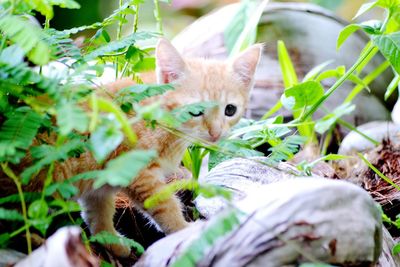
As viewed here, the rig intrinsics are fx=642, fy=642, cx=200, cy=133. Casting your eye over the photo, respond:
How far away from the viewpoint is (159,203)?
1781 millimetres

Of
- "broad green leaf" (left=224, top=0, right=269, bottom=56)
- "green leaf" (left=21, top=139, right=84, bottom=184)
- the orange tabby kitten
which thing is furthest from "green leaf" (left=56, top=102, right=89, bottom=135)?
"broad green leaf" (left=224, top=0, right=269, bottom=56)

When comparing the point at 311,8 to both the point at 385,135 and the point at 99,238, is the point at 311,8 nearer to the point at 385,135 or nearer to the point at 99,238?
the point at 385,135

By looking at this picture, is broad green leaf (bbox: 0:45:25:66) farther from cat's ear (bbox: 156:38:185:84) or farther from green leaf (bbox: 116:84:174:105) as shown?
cat's ear (bbox: 156:38:185:84)

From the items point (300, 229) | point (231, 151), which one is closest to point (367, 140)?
point (231, 151)

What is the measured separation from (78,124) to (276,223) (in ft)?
1.46

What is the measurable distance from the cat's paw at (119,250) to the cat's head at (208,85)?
15.1 inches

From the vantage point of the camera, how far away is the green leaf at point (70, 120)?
94cm

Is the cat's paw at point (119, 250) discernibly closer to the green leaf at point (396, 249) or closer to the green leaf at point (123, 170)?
the green leaf at point (396, 249)

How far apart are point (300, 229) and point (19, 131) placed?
559mm

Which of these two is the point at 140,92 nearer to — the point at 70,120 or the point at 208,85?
the point at 70,120

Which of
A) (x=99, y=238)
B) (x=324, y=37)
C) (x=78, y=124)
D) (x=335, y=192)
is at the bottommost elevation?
(x=324, y=37)

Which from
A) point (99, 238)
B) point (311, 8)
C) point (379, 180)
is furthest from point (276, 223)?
point (311, 8)

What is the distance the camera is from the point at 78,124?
0.94 m

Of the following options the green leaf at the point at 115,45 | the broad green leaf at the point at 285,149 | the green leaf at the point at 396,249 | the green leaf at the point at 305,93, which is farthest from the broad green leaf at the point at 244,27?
the green leaf at the point at 396,249
